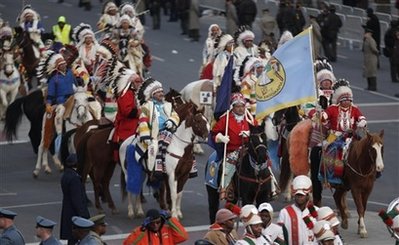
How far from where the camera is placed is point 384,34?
53.2 m

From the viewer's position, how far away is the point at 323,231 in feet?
76.5

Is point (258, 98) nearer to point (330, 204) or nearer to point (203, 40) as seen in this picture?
point (330, 204)

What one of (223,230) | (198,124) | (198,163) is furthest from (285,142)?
(223,230)

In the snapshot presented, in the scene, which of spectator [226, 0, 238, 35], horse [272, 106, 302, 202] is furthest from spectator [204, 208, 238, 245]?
spectator [226, 0, 238, 35]

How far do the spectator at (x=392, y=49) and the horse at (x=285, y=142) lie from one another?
50.9 feet

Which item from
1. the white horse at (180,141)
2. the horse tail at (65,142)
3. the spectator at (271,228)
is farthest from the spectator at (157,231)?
the horse tail at (65,142)

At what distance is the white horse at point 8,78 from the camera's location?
41875 millimetres

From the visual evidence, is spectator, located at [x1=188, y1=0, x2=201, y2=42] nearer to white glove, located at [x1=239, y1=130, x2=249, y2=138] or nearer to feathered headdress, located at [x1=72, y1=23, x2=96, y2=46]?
feathered headdress, located at [x1=72, y1=23, x2=96, y2=46]

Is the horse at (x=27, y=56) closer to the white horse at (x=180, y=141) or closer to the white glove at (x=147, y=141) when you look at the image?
the white horse at (x=180, y=141)

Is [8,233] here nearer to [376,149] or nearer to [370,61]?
[376,149]

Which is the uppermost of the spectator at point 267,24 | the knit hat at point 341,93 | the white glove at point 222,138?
the knit hat at point 341,93

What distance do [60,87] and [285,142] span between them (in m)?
5.25

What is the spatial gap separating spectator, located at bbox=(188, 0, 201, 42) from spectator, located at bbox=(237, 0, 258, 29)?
1.30 metres

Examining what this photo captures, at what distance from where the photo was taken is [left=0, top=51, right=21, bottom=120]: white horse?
41875 mm
